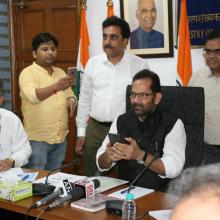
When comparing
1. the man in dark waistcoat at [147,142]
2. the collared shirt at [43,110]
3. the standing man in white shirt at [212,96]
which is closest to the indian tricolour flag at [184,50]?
the standing man in white shirt at [212,96]

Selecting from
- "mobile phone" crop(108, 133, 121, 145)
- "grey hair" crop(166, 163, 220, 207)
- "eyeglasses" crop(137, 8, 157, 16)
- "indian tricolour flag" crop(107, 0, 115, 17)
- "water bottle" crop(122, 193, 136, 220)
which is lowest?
"water bottle" crop(122, 193, 136, 220)

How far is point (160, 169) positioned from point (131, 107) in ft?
1.60

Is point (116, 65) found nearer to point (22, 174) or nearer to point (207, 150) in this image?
point (207, 150)

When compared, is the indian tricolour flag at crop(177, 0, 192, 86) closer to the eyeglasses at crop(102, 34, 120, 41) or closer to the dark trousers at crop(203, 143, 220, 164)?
the eyeglasses at crop(102, 34, 120, 41)

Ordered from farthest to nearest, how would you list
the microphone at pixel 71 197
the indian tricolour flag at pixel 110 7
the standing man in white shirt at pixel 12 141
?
1. the indian tricolour flag at pixel 110 7
2. the standing man in white shirt at pixel 12 141
3. the microphone at pixel 71 197

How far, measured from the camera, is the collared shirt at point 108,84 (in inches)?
121

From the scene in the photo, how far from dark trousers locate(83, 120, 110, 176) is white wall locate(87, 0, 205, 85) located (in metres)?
1.05

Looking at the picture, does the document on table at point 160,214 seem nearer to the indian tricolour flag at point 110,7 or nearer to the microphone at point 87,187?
the microphone at point 87,187

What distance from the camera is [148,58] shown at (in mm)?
3982

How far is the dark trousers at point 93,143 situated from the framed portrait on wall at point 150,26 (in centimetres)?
116

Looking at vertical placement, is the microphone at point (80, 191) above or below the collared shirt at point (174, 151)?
below

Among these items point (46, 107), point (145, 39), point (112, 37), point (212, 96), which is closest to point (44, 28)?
point (145, 39)

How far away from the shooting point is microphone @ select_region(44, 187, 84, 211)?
1.69 metres

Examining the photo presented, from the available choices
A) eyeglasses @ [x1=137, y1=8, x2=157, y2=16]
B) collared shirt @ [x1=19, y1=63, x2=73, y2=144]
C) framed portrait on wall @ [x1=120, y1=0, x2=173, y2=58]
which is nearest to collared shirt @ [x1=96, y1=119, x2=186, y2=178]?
collared shirt @ [x1=19, y1=63, x2=73, y2=144]
